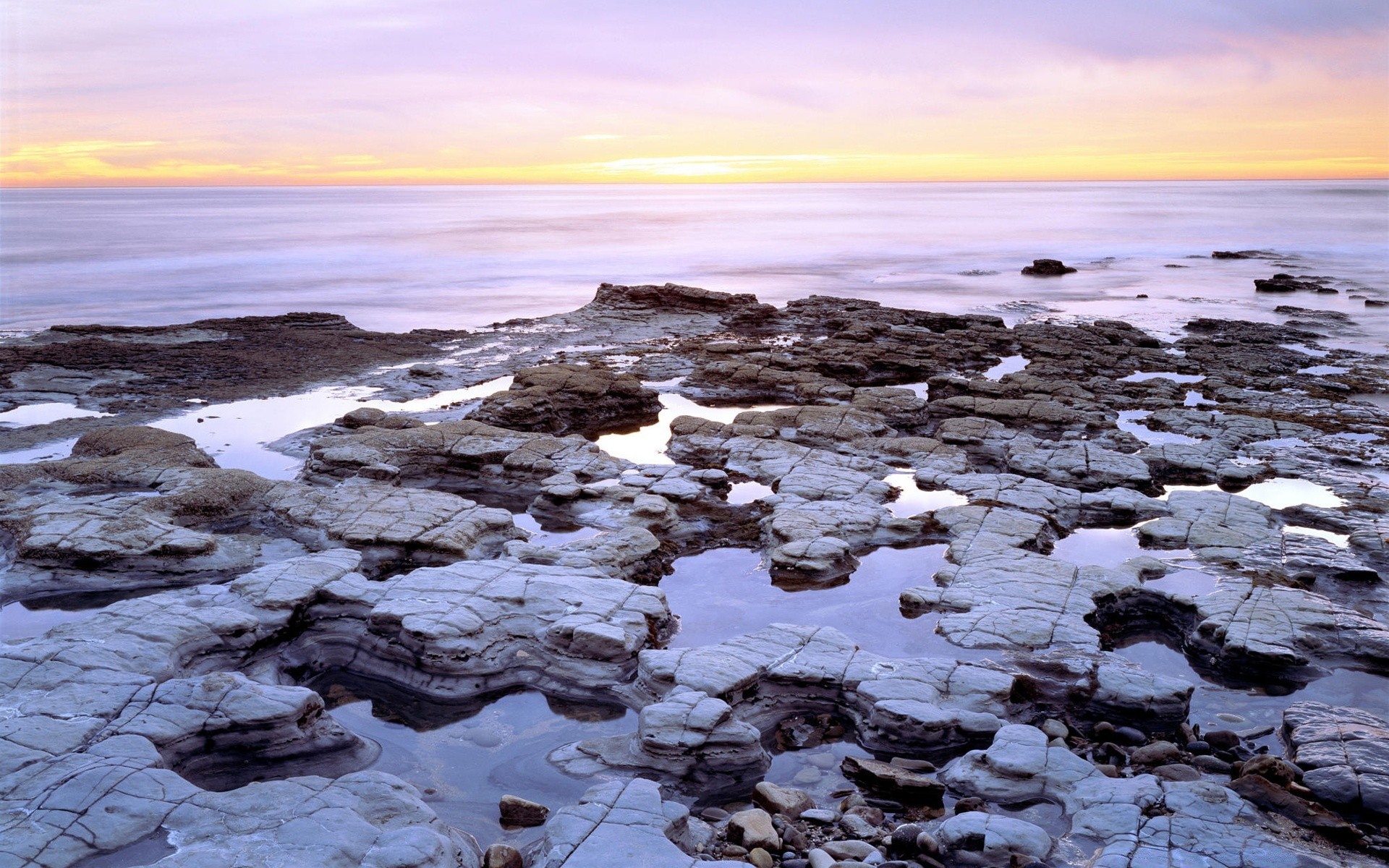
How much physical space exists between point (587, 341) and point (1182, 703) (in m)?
15.8

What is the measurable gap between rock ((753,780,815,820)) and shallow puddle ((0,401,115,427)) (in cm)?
1164

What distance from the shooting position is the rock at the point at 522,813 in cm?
515

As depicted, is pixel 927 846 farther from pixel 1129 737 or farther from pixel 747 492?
pixel 747 492

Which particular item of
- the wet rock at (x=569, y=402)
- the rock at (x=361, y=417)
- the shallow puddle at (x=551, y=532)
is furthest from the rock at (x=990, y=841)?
the rock at (x=361, y=417)

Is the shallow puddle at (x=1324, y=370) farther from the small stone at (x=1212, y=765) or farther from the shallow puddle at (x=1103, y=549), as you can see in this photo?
the small stone at (x=1212, y=765)

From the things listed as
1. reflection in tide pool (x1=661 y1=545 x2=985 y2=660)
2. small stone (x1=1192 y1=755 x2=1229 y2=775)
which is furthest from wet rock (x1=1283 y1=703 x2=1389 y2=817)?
reflection in tide pool (x1=661 y1=545 x2=985 y2=660)

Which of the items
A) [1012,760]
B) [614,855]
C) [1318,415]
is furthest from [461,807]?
[1318,415]

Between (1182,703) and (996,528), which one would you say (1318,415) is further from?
(1182,703)

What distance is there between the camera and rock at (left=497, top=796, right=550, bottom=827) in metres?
5.15

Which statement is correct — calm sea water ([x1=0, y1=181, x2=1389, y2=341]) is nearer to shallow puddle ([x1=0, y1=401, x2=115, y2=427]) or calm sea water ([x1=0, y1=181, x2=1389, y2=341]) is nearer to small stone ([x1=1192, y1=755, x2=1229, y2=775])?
shallow puddle ([x1=0, y1=401, x2=115, y2=427])

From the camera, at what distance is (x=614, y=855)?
4.43m

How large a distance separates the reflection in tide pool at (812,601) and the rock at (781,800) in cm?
193

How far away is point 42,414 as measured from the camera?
43.1ft

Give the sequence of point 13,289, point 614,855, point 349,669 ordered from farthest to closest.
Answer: point 13,289 < point 349,669 < point 614,855
